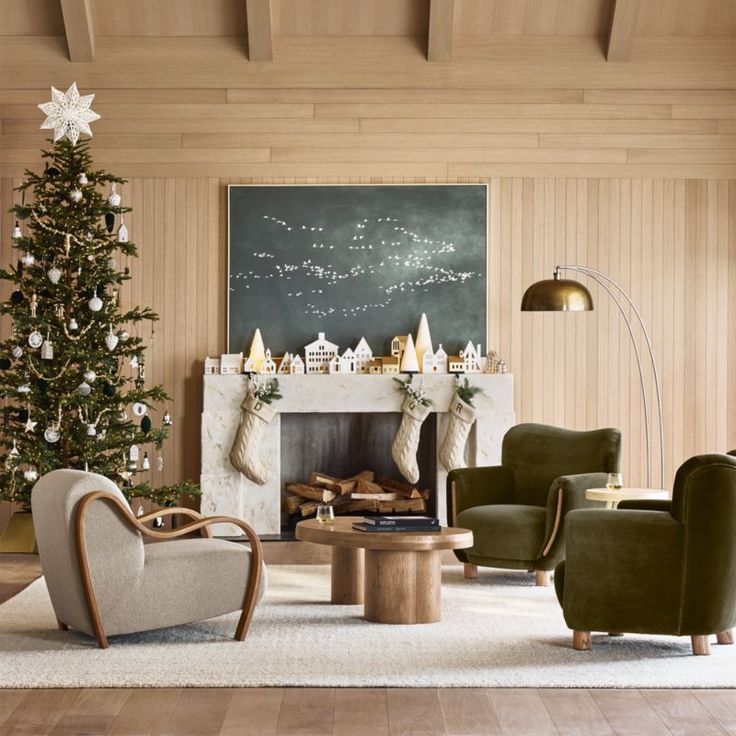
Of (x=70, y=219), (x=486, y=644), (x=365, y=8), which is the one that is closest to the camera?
(x=486, y=644)

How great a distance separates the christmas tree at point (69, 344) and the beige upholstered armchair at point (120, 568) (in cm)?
239

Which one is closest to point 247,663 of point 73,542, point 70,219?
point 73,542

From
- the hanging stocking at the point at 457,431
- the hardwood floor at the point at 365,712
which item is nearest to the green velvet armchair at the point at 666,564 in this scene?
the hardwood floor at the point at 365,712

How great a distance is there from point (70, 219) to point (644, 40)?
4395mm

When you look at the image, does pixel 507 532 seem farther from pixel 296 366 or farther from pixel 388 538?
pixel 296 366

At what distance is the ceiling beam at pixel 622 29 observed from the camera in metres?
8.06

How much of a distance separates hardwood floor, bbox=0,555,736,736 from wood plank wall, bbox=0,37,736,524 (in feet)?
15.0

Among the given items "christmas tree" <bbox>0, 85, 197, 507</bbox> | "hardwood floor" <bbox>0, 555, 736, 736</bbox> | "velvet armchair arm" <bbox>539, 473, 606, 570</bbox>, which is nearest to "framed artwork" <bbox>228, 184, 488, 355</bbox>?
"christmas tree" <bbox>0, 85, 197, 507</bbox>

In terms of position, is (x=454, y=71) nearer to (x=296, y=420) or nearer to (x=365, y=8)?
(x=365, y=8)

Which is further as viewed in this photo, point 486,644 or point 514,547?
point 514,547

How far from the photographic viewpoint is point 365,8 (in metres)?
8.30

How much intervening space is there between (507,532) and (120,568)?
2.32 m

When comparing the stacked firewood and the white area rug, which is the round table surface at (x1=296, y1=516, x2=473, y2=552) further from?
the stacked firewood

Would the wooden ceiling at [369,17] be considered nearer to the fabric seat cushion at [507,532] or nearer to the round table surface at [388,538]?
the fabric seat cushion at [507,532]
